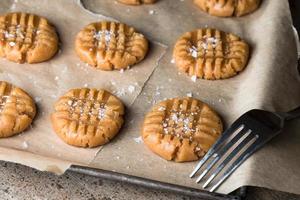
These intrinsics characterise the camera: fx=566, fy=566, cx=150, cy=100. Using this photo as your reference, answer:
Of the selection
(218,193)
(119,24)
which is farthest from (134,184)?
(119,24)

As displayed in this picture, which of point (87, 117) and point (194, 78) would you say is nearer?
point (87, 117)

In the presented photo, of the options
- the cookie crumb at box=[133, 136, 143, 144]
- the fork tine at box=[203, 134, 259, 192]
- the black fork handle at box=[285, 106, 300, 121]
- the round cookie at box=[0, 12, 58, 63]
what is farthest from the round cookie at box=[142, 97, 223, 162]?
the round cookie at box=[0, 12, 58, 63]

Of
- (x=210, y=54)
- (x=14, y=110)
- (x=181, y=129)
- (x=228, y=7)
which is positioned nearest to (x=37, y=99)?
(x=14, y=110)

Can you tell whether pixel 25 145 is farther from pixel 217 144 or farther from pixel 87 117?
pixel 217 144

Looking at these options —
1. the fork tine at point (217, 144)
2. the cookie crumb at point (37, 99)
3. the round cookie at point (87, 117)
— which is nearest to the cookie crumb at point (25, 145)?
the round cookie at point (87, 117)

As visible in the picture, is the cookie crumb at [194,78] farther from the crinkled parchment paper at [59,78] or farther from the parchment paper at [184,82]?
the crinkled parchment paper at [59,78]

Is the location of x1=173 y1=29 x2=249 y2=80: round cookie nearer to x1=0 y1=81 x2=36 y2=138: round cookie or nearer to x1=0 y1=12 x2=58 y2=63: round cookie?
x1=0 y1=12 x2=58 y2=63: round cookie
